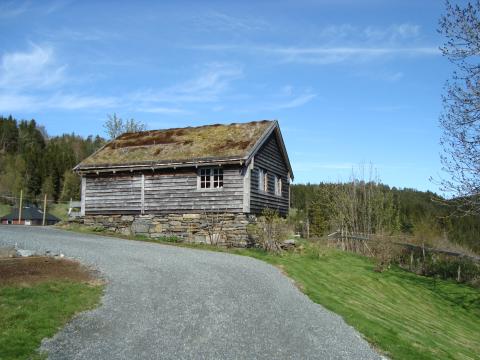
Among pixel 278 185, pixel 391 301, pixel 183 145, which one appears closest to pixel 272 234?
pixel 391 301

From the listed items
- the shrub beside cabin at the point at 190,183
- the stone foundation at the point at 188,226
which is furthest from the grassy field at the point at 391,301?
the shrub beside cabin at the point at 190,183

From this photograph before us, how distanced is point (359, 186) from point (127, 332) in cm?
2610

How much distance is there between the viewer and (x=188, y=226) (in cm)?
2258

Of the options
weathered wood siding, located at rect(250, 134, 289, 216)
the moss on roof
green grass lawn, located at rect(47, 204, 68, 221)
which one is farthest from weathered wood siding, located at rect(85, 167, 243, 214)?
green grass lawn, located at rect(47, 204, 68, 221)

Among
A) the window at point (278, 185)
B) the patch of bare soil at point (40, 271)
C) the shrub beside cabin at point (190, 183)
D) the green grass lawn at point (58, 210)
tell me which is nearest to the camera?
the patch of bare soil at point (40, 271)

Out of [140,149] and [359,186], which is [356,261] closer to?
[359,186]

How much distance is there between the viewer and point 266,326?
29.5ft

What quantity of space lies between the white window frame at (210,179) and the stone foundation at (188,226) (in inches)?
57.4

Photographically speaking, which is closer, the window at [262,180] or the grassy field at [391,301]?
the grassy field at [391,301]

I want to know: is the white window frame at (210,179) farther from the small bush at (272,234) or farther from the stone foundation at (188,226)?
the small bush at (272,234)

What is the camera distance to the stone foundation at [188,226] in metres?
21.6

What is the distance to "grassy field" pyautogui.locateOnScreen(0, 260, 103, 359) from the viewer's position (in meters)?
7.05

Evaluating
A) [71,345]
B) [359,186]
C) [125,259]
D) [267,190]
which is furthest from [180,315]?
[359,186]

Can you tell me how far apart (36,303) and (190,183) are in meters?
14.1
